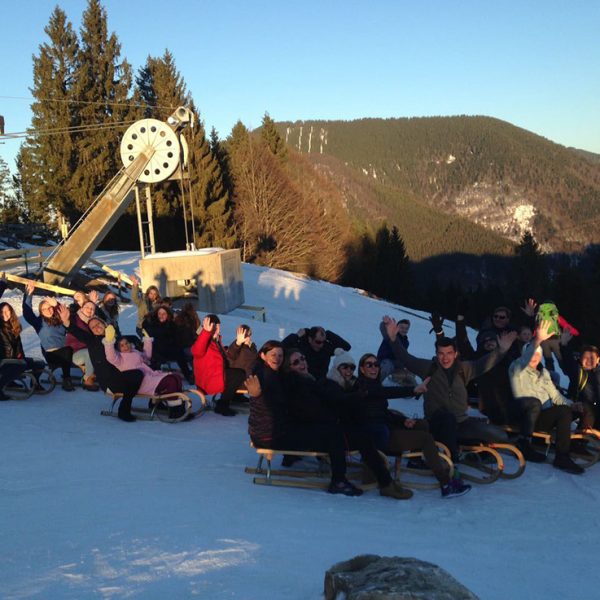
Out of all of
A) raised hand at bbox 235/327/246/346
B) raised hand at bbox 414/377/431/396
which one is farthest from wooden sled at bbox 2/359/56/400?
raised hand at bbox 414/377/431/396

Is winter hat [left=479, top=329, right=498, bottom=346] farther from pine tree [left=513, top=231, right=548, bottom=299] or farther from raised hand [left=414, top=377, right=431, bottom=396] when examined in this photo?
pine tree [left=513, top=231, right=548, bottom=299]

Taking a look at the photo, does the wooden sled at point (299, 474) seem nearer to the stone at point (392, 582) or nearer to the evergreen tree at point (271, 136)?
the stone at point (392, 582)

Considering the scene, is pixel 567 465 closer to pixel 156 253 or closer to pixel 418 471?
pixel 418 471

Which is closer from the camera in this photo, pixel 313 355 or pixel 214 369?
pixel 214 369

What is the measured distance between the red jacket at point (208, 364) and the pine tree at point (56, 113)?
28.6 meters

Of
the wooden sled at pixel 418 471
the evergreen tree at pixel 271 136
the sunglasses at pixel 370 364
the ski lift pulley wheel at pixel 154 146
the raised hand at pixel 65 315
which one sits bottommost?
the wooden sled at pixel 418 471

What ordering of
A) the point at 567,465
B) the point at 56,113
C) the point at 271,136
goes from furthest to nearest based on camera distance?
the point at 271,136
the point at 56,113
the point at 567,465

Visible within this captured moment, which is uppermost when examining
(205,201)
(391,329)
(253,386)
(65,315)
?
(205,201)

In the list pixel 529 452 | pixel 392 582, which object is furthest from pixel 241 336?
pixel 392 582

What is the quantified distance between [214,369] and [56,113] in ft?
99.3

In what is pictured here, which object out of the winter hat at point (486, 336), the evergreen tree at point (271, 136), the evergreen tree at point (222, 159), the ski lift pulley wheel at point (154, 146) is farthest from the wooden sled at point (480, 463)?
the evergreen tree at point (271, 136)

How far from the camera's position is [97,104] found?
3534cm

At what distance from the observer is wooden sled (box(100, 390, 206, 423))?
8.15m

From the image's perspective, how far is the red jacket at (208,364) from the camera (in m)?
8.38
